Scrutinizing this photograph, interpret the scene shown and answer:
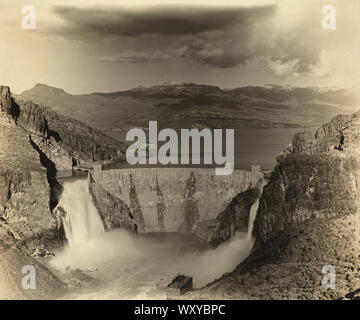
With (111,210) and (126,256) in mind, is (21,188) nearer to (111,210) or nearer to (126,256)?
(126,256)

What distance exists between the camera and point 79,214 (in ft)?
91.7

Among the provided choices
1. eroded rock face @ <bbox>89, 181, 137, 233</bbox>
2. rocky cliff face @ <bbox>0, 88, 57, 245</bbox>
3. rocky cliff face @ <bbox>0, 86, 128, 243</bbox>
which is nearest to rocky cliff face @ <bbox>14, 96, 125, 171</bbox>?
rocky cliff face @ <bbox>0, 86, 128, 243</bbox>

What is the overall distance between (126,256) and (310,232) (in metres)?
9.79

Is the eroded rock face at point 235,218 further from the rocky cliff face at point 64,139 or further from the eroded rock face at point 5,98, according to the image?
the eroded rock face at point 5,98

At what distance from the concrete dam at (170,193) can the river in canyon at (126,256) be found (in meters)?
1.56

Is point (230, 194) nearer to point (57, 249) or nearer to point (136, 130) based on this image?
point (57, 249)

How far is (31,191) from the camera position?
2389 cm

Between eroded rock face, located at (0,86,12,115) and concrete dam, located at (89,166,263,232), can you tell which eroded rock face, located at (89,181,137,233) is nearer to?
concrete dam, located at (89,166,263,232)

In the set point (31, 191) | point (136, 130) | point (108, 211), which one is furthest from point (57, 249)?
point (136, 130)

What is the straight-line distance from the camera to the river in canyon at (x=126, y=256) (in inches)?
861

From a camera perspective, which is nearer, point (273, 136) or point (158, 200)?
point (158, 200)

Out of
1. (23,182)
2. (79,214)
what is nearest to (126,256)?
(79,214)

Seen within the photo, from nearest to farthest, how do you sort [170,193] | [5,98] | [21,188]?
[21,188]
[5,98]
[170,193]

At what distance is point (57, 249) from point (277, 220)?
852 centimetres
